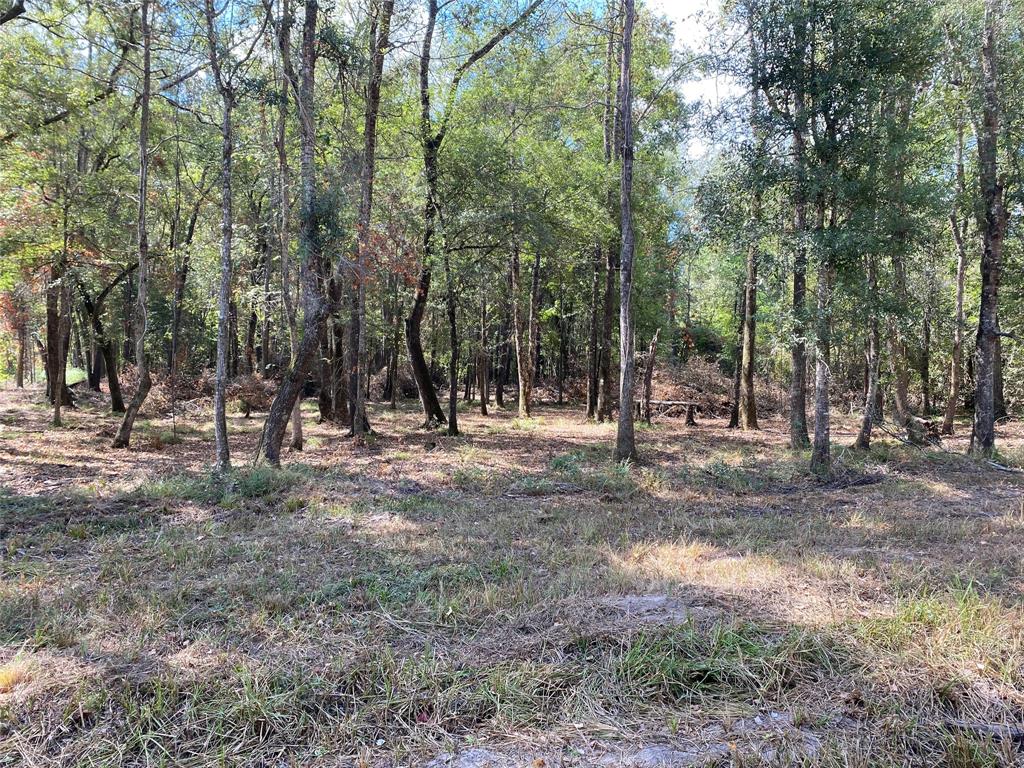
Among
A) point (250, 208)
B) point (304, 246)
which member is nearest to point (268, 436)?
point (304, 246)

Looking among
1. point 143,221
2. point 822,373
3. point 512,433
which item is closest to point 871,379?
point 822,373

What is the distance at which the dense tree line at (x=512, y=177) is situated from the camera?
9.14m

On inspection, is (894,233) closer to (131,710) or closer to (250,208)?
(131,710)

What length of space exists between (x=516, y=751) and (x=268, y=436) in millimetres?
8656

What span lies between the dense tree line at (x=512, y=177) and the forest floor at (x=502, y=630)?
3694mm

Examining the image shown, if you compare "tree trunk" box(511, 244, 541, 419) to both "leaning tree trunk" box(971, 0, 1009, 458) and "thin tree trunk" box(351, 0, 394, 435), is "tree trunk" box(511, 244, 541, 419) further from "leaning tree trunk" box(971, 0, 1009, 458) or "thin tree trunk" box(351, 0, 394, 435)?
"leaning tree trunk" box(971, 0, 1009, 458)

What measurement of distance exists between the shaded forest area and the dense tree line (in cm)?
10

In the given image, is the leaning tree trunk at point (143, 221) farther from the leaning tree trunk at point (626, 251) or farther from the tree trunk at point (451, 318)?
the leaning tree trunk at point (626, 251)

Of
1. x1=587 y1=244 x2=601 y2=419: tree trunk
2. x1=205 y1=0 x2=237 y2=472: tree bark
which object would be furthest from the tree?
x1=587 y1=244 x2=601 y2=419: tree trunk

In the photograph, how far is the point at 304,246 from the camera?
30.3ft

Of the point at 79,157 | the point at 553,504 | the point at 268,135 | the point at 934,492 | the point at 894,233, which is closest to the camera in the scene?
the point at 553,504

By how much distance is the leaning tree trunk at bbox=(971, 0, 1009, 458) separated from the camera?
10.6 metres

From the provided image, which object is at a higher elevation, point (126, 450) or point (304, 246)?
point (304, 246)

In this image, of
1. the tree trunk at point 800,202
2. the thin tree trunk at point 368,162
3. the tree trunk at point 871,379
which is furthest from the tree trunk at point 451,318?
the tree trunk at point 871,379
